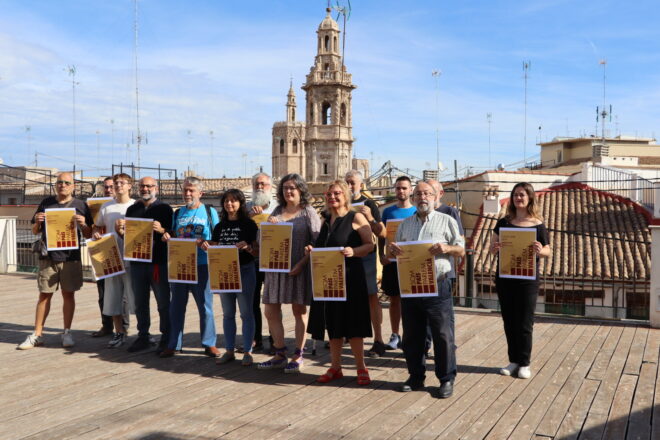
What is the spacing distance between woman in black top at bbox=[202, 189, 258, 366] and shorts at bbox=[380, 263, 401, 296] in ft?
4.56

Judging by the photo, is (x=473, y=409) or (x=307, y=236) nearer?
(x=473, y=409)

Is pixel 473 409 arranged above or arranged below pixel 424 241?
below

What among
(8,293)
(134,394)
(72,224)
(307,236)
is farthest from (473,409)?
(8,293)

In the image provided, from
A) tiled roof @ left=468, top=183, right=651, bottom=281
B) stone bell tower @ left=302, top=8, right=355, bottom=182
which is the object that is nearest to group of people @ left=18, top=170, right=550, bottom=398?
tiled roof @ left=468, top=183, right=651, bottom=281

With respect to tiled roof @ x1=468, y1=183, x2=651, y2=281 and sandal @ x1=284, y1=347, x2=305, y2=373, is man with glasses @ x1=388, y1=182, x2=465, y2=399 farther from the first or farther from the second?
tiled roof @ x1=468, y1=183, x2=651, y2=281

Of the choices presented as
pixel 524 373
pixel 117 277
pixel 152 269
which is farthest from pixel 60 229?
pixel 524 373

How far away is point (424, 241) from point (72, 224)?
4132 mm

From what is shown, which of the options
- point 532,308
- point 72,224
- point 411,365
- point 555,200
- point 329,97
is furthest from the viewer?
point 329,97

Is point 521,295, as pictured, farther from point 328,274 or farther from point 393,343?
point 328,274

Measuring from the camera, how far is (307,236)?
5770 millimetres

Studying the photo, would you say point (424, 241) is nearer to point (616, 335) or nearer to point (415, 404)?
point (415, 404)

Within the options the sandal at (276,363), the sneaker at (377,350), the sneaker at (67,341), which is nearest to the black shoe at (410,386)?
the sneaker at (377,350)

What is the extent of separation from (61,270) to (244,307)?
2.40 metres

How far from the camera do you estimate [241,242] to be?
5.94 m
